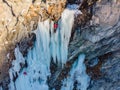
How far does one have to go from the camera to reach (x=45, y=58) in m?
3.82

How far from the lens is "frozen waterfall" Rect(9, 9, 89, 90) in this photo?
3537 millimetres

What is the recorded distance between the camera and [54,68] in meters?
3.95

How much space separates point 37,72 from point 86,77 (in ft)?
2.37

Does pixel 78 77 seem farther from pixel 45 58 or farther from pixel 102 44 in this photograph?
pixel 102 44

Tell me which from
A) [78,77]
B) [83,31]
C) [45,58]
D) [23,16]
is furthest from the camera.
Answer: [78,77]

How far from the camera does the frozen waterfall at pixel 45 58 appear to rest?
3.54 meters

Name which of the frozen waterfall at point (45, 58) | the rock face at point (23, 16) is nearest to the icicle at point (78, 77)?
the frozen waterfall at point (45, 58)

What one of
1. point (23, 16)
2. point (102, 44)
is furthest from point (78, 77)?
point (23, 16)

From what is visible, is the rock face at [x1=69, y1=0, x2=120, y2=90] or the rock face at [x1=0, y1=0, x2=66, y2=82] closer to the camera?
the rock face at [x1=69, y1=0, x2=120, y2=90]

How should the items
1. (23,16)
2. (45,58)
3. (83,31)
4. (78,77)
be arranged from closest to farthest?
(83,31)
(23,16)
(45,58)
(78,77)

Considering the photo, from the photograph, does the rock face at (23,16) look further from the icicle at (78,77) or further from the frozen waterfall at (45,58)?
the icicle at (78,77)

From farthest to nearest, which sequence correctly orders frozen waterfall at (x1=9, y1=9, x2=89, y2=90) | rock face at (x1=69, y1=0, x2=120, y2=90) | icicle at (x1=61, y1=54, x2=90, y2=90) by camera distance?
icicle at (x1=61, y1=54, x2=90, y2=90) < frozen waterfall at (x1=9, y1=9, x2=89, y2=90) < rock face at (x1=69, y1=0, x2=120, y2=90)

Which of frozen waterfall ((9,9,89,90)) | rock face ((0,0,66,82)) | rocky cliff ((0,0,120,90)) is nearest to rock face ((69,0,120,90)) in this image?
rocky cliff ((0,0,120,90))

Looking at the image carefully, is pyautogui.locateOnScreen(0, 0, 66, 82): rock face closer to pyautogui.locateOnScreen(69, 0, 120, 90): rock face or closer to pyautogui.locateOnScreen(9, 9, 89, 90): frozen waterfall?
pyautogui.locateOnScreen(9, 9, 89, 90): frozen waterfall
